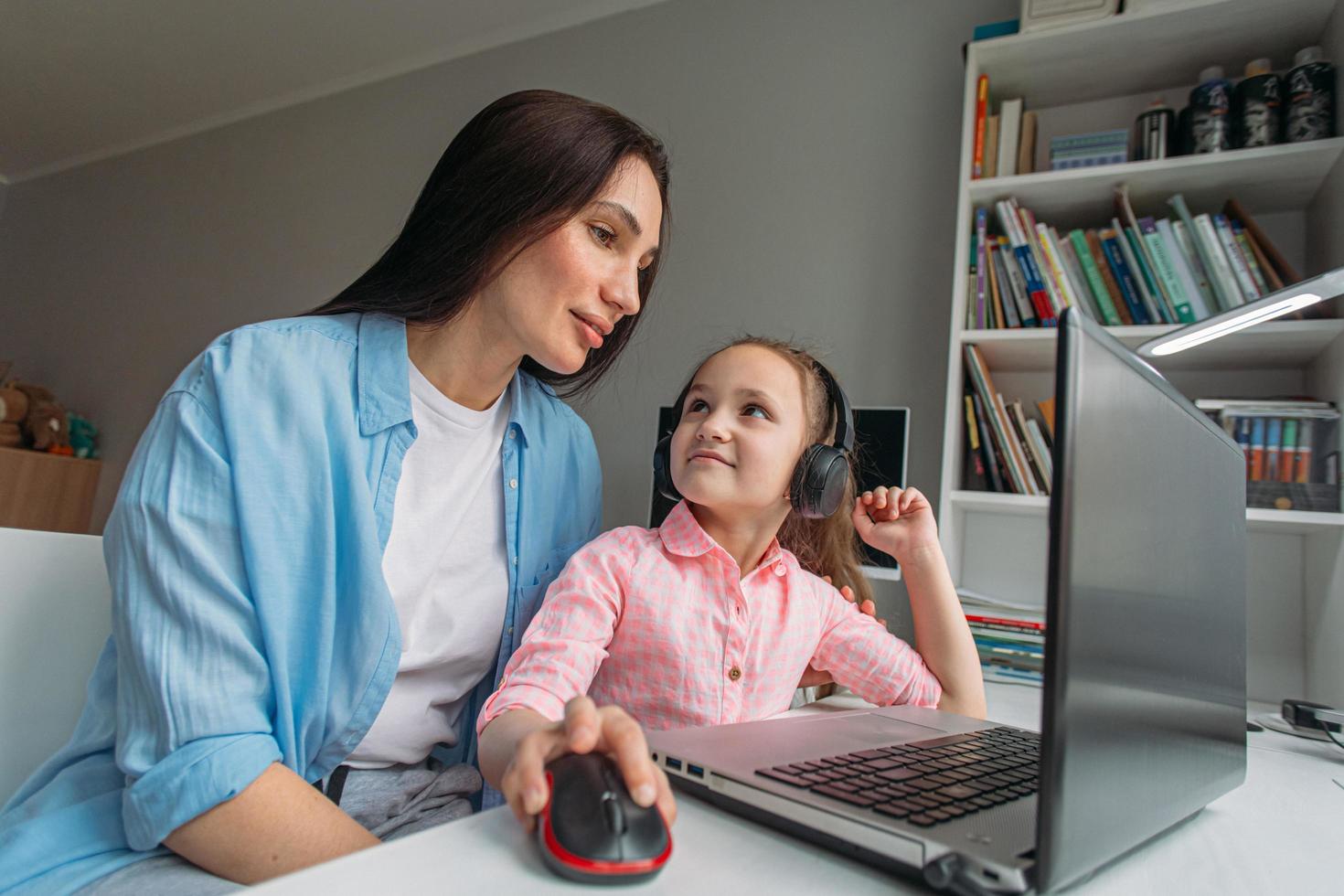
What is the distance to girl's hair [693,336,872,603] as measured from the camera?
110 cm

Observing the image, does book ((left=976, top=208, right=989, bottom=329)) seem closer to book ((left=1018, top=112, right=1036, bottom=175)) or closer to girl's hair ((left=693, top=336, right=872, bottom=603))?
book ((left=1018, top=112, right=1036, bottom=175))

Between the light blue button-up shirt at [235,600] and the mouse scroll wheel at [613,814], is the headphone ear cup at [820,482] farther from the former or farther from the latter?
the mouse scroll wheel at [613,814]

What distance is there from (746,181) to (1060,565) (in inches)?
93.0

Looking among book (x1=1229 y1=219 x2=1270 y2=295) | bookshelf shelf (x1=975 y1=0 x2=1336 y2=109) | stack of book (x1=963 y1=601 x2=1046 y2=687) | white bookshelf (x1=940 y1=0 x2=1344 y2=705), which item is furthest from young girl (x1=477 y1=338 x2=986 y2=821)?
bookshelf shelf (x1=975 y1=0 x2=1336 y2=109)

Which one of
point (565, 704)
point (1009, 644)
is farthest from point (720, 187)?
point (565, 704)

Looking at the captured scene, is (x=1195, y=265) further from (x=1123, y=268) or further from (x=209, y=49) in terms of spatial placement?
(x=209, y=49)

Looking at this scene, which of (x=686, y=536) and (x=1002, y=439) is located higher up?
(x=1002, y=439)

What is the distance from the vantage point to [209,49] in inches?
137

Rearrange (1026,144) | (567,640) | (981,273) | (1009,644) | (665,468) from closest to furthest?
(567,640)
(665,468)
(1009,644)
(981,273)
(1026,144)

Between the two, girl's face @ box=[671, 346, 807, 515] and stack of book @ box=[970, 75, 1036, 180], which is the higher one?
stack of book @ box=[970, 75, 1036, 180]

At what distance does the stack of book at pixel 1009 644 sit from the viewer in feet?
5.24

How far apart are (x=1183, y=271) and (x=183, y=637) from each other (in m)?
1.87

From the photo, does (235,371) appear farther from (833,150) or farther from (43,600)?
(833,150)

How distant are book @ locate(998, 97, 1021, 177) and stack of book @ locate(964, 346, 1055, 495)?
0.45 metres
